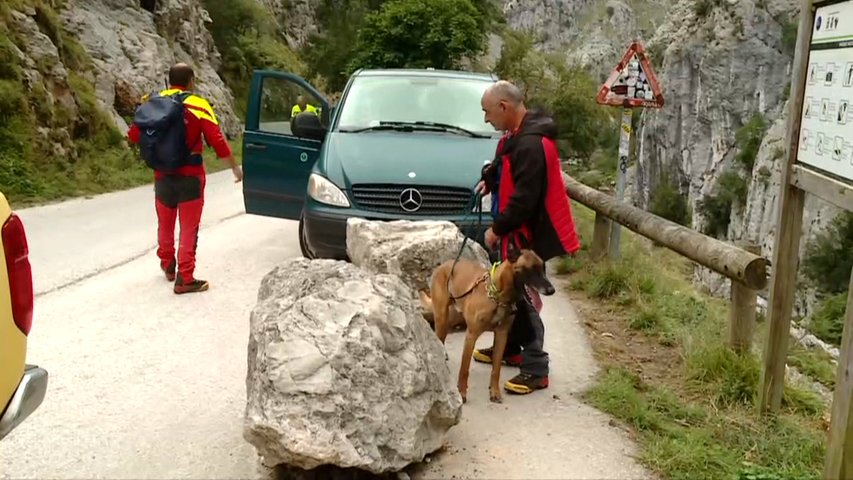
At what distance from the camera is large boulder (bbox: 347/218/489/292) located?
6004 mm

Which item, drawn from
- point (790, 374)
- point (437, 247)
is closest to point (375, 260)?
point (437, 247)

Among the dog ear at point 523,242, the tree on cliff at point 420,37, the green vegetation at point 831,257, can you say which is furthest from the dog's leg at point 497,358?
the green vegetation at point 831,257

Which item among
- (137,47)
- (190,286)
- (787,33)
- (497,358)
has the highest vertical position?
(787,33)

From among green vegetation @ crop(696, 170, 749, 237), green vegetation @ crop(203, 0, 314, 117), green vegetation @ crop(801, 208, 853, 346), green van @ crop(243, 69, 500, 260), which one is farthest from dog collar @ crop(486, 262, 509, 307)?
green vegetation @ crop(696, 170, 749, 237)

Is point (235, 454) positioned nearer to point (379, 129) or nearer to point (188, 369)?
point (188, 369)

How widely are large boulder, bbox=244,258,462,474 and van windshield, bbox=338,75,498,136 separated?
12.7 feet

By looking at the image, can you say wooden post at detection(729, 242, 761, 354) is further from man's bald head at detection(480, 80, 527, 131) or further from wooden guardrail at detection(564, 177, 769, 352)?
man's bald head at detection(480, 80, 527, 131)

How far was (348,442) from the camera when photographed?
3.35m

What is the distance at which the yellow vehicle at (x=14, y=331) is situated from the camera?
105 inches

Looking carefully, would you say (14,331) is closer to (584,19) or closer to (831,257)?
(831,257)

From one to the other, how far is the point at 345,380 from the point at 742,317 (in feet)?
9.43

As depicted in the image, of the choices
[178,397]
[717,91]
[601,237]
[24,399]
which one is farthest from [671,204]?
[24,399]

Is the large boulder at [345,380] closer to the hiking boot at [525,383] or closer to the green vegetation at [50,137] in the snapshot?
the hiking boot at [525,383]

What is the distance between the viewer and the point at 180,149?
6.76m
